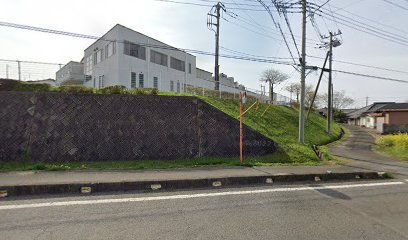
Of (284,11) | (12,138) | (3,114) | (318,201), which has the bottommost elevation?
(318,201)

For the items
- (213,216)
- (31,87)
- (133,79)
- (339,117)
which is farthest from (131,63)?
(339,117)

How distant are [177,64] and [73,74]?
444 inches

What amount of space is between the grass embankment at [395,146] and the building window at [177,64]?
2114 centimetres

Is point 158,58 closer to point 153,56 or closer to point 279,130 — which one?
point 153,56

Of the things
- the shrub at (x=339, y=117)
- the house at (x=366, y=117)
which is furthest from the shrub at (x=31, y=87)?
the shrub at (x=339, y=117)

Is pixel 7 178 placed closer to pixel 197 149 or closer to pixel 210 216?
pixel 210 216

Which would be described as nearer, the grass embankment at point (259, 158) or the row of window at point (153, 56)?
the grass embankment at point (259, 158)

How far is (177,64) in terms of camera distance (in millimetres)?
30750

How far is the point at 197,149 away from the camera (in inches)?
408

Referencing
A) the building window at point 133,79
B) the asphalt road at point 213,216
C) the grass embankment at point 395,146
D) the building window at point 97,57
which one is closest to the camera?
the asphalt road at point 213,216

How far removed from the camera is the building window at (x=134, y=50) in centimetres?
2299

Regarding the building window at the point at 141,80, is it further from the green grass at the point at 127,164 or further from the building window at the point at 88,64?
the green grass at the point at 127,164

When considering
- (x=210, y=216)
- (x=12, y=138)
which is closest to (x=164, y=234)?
(x=210, y=216)

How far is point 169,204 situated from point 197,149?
17.0 feet
